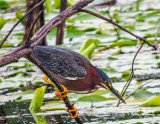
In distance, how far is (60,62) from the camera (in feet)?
10.5

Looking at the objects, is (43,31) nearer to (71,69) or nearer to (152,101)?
(71,69)

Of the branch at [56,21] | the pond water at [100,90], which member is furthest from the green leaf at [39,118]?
the branch at [56,21]

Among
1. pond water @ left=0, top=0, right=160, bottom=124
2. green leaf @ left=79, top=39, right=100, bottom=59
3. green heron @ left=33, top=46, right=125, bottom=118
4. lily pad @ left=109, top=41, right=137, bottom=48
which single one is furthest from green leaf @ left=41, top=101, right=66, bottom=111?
lily pad @ left=109, top=41, right=137, bottom=48

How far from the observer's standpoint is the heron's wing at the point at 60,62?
3184mm

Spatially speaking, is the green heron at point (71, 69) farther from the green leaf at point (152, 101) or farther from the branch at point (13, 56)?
the branch at point (13, 56)

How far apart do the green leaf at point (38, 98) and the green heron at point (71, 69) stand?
0.29m

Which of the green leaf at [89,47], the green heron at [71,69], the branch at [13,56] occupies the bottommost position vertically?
the green leaf at [89,47]

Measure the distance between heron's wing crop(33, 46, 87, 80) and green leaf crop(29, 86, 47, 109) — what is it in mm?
326

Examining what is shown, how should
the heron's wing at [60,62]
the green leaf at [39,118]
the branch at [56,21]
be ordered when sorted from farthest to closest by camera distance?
the green leaf at [39,118] < the heron's wing at [60,62] < the branch at [56,21]

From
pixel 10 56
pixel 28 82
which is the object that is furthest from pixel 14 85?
pixel 10 56

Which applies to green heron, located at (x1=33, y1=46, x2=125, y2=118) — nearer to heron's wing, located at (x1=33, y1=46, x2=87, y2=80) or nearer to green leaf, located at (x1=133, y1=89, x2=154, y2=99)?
heron's wing, located at (x1=33, y1=46, x2=87, y2=80)

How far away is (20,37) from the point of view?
21.6ft

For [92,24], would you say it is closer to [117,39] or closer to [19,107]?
[117,39]

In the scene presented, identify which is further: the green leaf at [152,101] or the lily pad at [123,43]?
the lily pad at [123,43]
